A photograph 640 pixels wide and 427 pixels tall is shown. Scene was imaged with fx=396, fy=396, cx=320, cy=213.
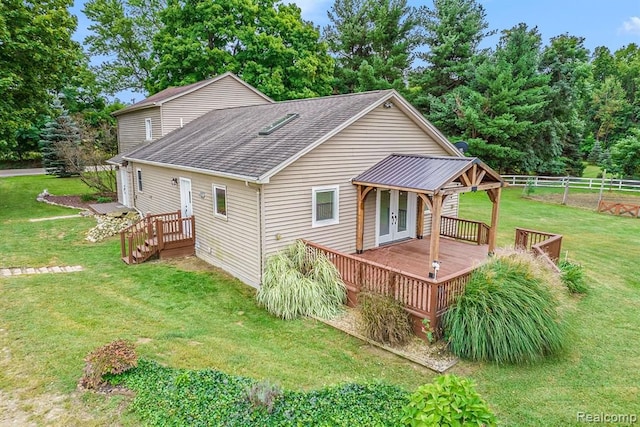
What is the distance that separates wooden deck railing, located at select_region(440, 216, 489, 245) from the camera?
40.2ft

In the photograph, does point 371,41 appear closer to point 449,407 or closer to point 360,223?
point 360,223

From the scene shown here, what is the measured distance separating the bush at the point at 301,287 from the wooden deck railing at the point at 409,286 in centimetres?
39

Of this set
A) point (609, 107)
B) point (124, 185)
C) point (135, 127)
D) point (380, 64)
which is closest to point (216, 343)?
point (124, 185)

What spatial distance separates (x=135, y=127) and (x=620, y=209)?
81.8ft

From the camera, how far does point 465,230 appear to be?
1270 centimetres

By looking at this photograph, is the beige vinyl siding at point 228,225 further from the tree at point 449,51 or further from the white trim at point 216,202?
the tree at point 449,51

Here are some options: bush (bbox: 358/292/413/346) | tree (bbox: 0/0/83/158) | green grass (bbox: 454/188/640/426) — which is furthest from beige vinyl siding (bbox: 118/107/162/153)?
green grass (bbox: 454/188/640/426)

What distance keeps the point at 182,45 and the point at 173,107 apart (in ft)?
37.1

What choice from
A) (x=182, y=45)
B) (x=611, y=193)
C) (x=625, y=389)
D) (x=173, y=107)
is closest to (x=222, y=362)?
(x=625, y=389)

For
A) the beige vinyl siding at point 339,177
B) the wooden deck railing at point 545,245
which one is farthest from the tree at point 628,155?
the beige vinyl siding at point 339,177

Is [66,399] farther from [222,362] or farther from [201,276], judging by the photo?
[201,276]

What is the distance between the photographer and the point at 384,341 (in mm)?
7152

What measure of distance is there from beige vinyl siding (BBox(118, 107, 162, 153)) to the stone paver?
28.9 ft

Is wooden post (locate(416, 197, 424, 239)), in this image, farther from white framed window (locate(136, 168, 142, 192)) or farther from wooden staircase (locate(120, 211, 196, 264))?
white framed window (locate(136, 168, 142, 192))
